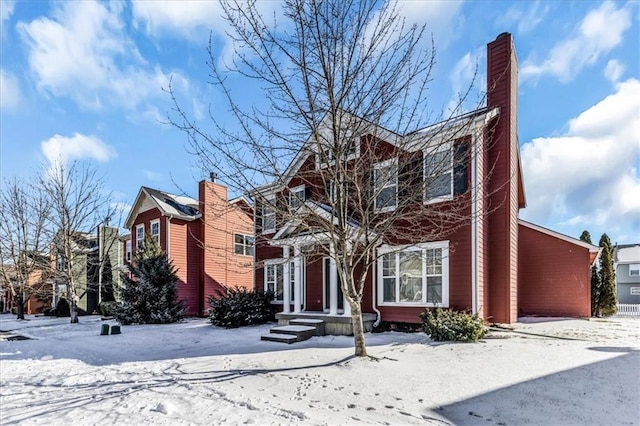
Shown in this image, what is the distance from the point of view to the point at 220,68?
756cm

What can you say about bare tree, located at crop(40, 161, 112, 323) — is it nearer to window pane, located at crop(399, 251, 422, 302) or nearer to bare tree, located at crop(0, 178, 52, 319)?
bare tree, located at crop(0, 178, 52, 319)

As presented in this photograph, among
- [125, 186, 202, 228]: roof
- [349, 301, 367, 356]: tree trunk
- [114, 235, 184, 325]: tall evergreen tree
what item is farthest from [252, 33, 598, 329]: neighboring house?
[125, 186, 202, 228]: roof

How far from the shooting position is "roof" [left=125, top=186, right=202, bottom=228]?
2072 centimetres

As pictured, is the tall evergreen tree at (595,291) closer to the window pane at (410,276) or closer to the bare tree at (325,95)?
the window pane at (410,276)

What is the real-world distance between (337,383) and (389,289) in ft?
21.2

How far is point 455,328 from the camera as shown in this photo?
29.0 feet

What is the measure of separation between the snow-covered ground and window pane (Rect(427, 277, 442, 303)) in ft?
6.38

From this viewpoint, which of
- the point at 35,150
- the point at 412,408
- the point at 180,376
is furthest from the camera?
the point at 35,150

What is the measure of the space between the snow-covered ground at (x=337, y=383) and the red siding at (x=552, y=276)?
351 cm

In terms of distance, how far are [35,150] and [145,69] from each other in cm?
1358

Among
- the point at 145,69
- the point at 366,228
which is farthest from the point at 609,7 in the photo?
the point at 145,69

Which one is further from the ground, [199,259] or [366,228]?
[366,228]

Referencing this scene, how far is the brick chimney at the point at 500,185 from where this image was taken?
1101 cm

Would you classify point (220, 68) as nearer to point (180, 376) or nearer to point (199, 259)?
point (180, 376)
